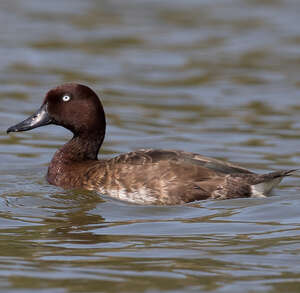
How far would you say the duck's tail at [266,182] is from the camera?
7031mm

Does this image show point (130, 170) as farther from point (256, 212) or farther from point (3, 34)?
point (3, 34)

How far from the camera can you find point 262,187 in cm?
713

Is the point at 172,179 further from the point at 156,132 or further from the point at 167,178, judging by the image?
the point at 156,132

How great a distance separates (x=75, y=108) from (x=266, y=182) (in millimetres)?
1832

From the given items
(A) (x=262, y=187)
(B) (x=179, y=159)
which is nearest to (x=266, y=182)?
(A) (x=262, y=187)

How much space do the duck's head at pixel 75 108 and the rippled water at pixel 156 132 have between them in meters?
0.59

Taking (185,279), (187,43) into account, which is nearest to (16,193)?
(185,279)

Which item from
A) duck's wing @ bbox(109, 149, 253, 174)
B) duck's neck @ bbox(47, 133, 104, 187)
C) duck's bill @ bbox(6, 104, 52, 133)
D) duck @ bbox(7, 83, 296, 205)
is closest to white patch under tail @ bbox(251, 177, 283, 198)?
duck @ bbox(7, 83, 296, 205)

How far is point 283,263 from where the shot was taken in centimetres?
534

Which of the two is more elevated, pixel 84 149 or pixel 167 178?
pixel 84 149

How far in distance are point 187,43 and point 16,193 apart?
7.89 metres

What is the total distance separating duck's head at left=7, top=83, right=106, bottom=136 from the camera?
787 centimetres

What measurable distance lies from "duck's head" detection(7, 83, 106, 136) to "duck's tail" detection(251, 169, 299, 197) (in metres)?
1.57

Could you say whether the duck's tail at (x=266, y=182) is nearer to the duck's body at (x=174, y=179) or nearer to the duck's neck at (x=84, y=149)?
the duck's body at (x=174, y=179)
